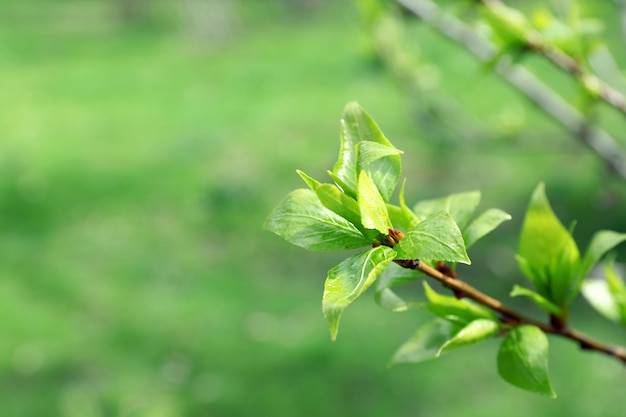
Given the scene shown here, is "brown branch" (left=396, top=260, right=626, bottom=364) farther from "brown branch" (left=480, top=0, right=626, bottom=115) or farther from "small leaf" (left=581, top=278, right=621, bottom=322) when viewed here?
"brown branch" (left=480, top=0, right=626, bottom=115)

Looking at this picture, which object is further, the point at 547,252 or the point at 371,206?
the point at 547,252

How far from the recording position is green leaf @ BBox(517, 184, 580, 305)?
666 millimetres

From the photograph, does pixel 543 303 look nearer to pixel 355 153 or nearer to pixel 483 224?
pixel 483 224

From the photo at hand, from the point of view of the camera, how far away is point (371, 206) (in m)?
0.51

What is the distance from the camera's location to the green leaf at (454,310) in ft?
2.06

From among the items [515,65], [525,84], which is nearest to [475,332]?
[515,65]

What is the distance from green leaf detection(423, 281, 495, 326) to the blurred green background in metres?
0.96

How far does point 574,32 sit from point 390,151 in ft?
1.87

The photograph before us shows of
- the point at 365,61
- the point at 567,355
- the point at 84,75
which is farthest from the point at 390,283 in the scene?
the point at 84,75

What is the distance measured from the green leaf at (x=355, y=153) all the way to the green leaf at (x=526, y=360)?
0.54 ft

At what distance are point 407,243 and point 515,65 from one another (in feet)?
1.89

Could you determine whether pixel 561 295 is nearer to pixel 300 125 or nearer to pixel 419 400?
pixel 419 400

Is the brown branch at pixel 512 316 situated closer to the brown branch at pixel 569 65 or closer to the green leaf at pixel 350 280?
the green leaf at pixel 350 280

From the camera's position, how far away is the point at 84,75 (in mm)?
6262
